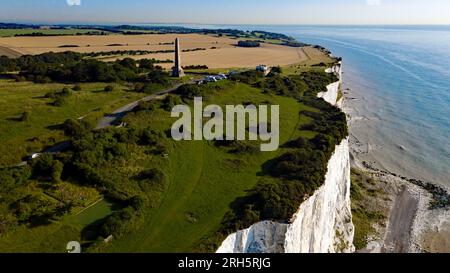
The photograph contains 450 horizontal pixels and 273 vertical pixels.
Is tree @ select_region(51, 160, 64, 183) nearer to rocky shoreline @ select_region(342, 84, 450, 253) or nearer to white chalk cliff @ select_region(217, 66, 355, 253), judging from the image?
white chalk cliff @ select_region(217, 66, 355, 253)

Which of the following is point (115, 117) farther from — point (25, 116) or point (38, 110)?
point (25, 116)

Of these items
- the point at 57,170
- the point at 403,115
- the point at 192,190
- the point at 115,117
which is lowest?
the point at 403,115

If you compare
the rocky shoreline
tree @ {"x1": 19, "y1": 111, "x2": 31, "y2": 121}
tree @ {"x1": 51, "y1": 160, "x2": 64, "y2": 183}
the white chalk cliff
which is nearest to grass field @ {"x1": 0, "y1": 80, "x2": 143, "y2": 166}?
tree @ {"x1": 19, "y1": 111, "x2": 31, "y2": 121}

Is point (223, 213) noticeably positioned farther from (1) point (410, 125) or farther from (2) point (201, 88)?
(1) point (410, 125)

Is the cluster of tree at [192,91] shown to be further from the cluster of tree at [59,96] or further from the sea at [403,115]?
the sea at [403,115]

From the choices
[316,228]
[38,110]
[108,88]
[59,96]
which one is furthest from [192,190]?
[108,88]

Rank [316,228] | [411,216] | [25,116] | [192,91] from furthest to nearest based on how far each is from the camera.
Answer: [192,91] < [411,216] < [25,116] < [316,228]

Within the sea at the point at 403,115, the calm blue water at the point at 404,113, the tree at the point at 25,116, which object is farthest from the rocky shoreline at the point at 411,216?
the tree at the point at 25,116
